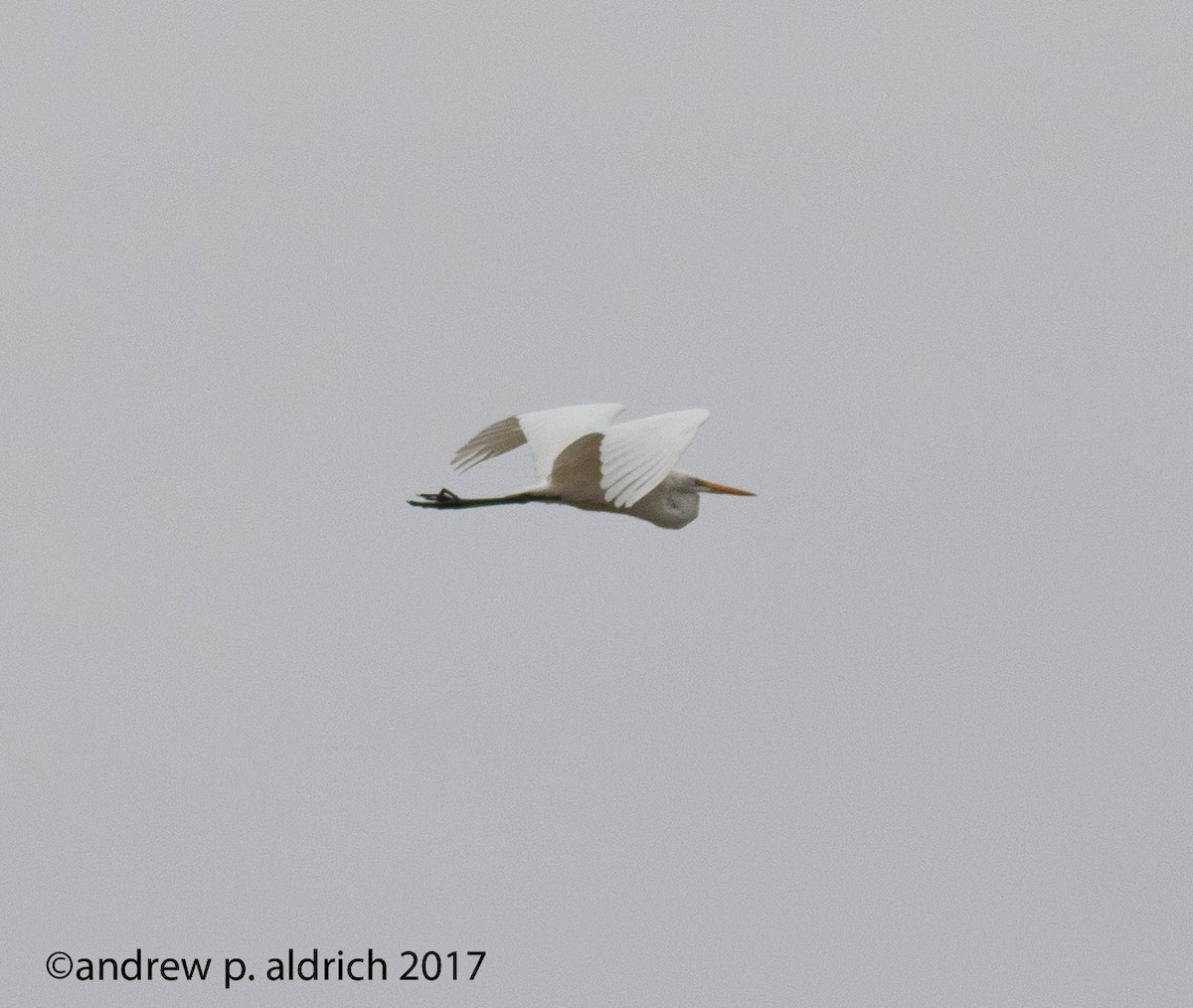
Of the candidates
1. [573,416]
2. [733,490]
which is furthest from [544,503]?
[733,490]

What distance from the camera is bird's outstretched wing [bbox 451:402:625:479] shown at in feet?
46.0

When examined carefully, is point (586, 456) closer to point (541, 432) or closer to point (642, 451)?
point (541, 432)

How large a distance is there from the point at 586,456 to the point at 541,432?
1.67ft

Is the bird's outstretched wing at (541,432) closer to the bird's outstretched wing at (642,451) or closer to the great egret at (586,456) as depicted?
the great egret at (586,456)

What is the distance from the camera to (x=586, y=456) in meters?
13.8

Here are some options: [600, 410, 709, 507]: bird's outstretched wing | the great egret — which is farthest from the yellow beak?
[600, 410, 709, 507]: bird's outstretched wing

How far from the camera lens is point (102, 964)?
586 inches

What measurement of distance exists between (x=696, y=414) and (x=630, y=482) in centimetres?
66

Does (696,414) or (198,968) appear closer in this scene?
(696,414)

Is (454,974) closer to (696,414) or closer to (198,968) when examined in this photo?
(198,968)

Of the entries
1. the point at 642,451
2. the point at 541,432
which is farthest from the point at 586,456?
the point at 642,451

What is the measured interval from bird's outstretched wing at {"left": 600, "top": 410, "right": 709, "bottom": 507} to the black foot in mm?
1991

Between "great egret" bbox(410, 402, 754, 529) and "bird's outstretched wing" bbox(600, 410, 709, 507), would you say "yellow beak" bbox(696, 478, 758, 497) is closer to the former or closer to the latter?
"great egret" bbox(410, 402, 754, 529)

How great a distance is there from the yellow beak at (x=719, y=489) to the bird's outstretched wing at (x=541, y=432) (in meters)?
0.80
